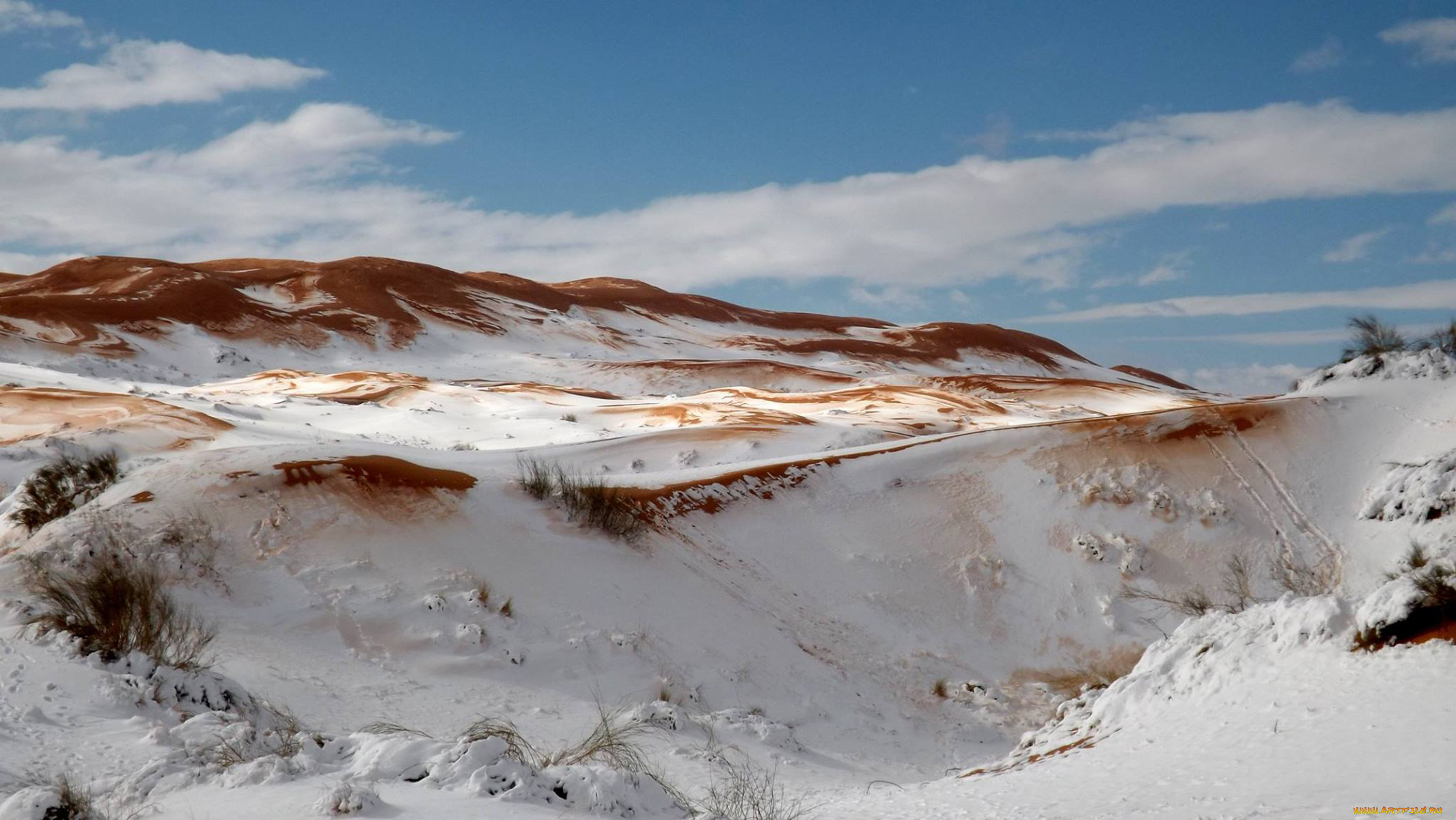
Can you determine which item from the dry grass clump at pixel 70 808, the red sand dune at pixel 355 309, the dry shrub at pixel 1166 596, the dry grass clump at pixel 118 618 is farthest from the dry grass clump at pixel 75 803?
the red sand dune at pixel 355 309

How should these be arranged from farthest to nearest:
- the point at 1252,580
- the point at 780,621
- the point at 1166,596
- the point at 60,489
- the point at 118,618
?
the point at 1252,580
the point at 1166,596
the point at 780,621
the point at 60,489
the point at 118,618

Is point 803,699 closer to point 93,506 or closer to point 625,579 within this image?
point 625,579

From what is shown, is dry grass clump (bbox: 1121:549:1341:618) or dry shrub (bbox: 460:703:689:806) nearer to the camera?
dry shrub (bbox: 460:703:689:806)

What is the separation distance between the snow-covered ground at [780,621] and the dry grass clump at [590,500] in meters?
0.20

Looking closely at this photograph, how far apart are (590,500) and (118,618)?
6.01 m

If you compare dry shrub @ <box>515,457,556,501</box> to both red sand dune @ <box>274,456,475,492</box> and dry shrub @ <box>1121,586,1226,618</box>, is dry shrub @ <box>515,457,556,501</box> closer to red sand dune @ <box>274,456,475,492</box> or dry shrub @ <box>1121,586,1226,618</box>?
red sand dune @ <box>274,456,475,492</box>

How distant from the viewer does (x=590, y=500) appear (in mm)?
12727

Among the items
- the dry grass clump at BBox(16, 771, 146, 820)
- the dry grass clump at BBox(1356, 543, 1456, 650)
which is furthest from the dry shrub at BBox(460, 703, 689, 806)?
the dry grass clump at BBox(1356, 543, 1456, 650)

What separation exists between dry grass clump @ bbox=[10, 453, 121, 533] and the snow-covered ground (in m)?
0.24

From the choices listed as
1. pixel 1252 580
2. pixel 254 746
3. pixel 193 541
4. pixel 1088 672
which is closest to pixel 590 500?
pixel 193 541

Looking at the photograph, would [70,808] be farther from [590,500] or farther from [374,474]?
[590,500]

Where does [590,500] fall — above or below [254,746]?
above

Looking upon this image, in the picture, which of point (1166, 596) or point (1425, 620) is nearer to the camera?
point (1425, 620)

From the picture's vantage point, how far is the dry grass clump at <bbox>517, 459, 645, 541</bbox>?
12.5m
